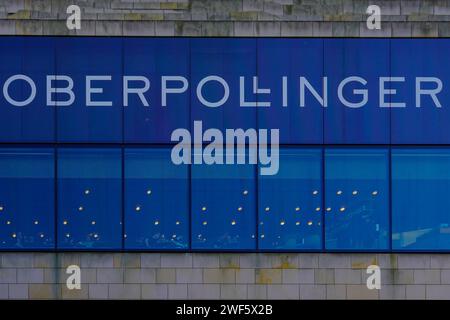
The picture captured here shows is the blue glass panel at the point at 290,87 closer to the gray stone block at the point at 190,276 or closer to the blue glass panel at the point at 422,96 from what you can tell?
the blue glass panel at the point at 422,96

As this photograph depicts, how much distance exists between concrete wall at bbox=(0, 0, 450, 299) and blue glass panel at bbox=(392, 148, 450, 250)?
19.8 inches

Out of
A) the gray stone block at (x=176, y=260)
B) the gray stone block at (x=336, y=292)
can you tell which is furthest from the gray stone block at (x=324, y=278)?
the gray stone block at (x=176, y=260)

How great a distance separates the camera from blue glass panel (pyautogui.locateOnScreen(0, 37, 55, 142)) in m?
20.5

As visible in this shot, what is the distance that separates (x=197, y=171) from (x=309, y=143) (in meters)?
2.48

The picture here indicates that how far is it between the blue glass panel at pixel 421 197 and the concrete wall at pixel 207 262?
1.65 feet

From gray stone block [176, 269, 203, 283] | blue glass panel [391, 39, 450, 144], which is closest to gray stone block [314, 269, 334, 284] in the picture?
gray stone block [176, 269, 203, 283]

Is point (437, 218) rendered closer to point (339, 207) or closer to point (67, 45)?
point (339, 207)

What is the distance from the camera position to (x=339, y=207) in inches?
811

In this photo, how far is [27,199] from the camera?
2053 centimetres

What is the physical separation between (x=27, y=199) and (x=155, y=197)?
273 cm

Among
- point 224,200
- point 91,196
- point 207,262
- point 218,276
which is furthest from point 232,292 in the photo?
point 91,196

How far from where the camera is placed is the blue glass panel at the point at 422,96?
67.6 ft

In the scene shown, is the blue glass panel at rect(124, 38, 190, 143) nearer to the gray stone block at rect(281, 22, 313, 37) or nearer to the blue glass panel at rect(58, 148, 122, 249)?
the blue glass panel at rect(58, 148, 122, 249)

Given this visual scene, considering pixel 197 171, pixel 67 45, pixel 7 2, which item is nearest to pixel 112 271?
pixel 197 171
